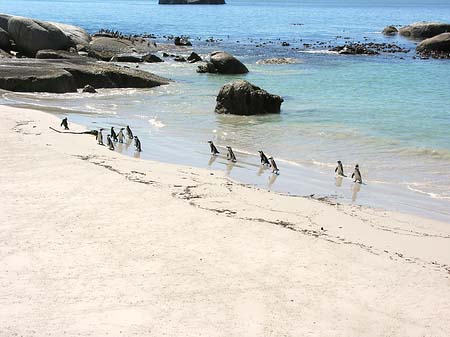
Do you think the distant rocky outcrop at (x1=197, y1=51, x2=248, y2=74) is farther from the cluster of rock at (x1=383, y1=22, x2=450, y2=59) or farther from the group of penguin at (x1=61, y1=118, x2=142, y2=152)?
the group of penguin at (x1=61, y1=118, x2=142, y2=152)

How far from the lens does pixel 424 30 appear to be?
220 feet

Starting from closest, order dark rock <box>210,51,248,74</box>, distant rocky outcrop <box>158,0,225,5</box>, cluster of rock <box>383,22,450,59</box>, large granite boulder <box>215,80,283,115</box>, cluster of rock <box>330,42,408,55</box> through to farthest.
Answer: large granite boulder <box>215,80,283,115</box> < dark rock <box>210,51,248,74</box> < cluster of rock <box>330,42,408,55</box> < cluster of rock <box>383,22,450,59</box> < distant rocky outcrop <box>158,0,225,5</box>

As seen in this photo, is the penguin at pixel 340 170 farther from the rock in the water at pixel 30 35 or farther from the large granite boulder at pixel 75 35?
the large granite boulder at pixel 75 35

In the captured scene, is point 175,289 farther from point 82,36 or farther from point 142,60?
point 82,36

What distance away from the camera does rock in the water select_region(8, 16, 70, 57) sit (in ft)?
124

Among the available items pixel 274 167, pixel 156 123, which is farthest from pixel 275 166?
pixel 156 123

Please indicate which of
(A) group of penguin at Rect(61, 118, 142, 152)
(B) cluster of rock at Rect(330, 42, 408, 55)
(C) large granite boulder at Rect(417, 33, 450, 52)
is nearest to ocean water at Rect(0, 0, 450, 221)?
(A) group of penguin at Rect(61, 118, 142, 152)

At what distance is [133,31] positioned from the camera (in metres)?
70.6

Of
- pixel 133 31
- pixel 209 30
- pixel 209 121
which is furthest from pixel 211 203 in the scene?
pixel 209 30

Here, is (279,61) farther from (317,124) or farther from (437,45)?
(317,124)

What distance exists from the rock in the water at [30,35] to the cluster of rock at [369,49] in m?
23.2

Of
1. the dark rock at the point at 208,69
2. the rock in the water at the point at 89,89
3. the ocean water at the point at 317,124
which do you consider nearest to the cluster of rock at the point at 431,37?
the ocean water at the point at 317,124

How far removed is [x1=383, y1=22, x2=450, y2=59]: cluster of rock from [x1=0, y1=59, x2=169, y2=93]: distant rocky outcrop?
26.5 meters

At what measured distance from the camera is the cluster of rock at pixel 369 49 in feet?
168
